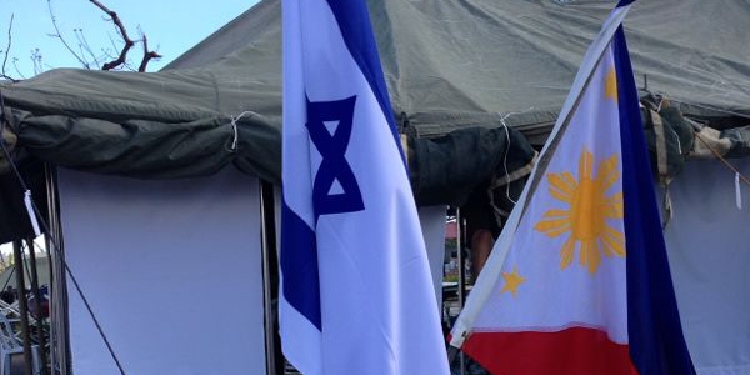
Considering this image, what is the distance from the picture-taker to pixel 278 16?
18.9 ft

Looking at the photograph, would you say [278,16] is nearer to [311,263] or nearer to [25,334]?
[25,334]

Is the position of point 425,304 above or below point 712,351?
above

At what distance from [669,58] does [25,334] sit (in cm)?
522

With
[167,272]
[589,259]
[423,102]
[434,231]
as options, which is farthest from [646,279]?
[167,272]

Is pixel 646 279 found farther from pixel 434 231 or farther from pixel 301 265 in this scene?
pixel 434 231

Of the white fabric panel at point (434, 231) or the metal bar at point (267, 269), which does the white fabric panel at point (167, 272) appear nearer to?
the metal bar at point (267, 269)


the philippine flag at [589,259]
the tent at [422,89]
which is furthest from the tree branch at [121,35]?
the philippine flag at [589,259]

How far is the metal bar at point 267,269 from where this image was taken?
4383 mm

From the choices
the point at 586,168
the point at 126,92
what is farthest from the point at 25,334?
the point at 586,168

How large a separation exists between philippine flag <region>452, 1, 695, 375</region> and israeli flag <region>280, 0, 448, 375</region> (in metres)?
0.73

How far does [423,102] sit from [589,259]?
81.0 inches

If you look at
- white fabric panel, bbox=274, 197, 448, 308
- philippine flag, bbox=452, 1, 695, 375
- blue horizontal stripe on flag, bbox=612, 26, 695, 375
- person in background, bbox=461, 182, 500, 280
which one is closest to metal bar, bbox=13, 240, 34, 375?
white fabric panel, bbox=274, 197, 448, 308

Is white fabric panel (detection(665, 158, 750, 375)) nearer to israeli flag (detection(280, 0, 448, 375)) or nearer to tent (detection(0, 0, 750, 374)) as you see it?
tent (detection(0, 0, 750, 374))

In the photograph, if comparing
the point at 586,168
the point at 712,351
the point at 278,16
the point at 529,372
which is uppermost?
the point at 278,16
